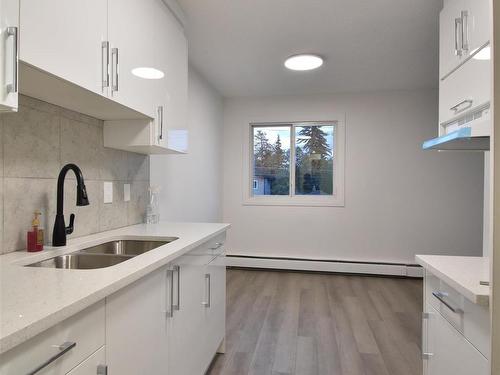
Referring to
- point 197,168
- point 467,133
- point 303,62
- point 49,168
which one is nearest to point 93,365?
point 49,168

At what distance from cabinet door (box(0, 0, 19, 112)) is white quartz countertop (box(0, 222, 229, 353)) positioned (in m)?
0.50

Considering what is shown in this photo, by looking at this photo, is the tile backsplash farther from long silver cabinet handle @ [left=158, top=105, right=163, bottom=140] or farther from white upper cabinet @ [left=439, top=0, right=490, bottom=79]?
white upper cabinet @ [left=439, top=0, right=490, bottom=79]

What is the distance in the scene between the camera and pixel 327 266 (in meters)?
4.09

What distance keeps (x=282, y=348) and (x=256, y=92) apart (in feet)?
10.3

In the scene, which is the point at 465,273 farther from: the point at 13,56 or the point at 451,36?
the point at 13,56

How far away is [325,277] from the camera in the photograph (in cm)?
395

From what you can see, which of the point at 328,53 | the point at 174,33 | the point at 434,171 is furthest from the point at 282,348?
the point at 434,171

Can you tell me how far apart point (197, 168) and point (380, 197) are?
246 centimetres

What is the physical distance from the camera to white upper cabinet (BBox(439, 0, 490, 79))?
138cm

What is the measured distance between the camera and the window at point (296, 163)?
13.9ft

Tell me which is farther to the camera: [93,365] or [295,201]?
[295,201]

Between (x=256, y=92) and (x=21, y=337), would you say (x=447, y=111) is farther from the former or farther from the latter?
(x=256, y=92)

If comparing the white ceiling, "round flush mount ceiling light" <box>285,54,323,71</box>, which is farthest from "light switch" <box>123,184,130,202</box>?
"round flush mount ceiling light" <box>285,54,323,71</box>

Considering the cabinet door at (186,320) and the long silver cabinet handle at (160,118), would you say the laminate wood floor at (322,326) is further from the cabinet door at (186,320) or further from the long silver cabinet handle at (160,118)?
the long silver cabinet handle at (160,118)
